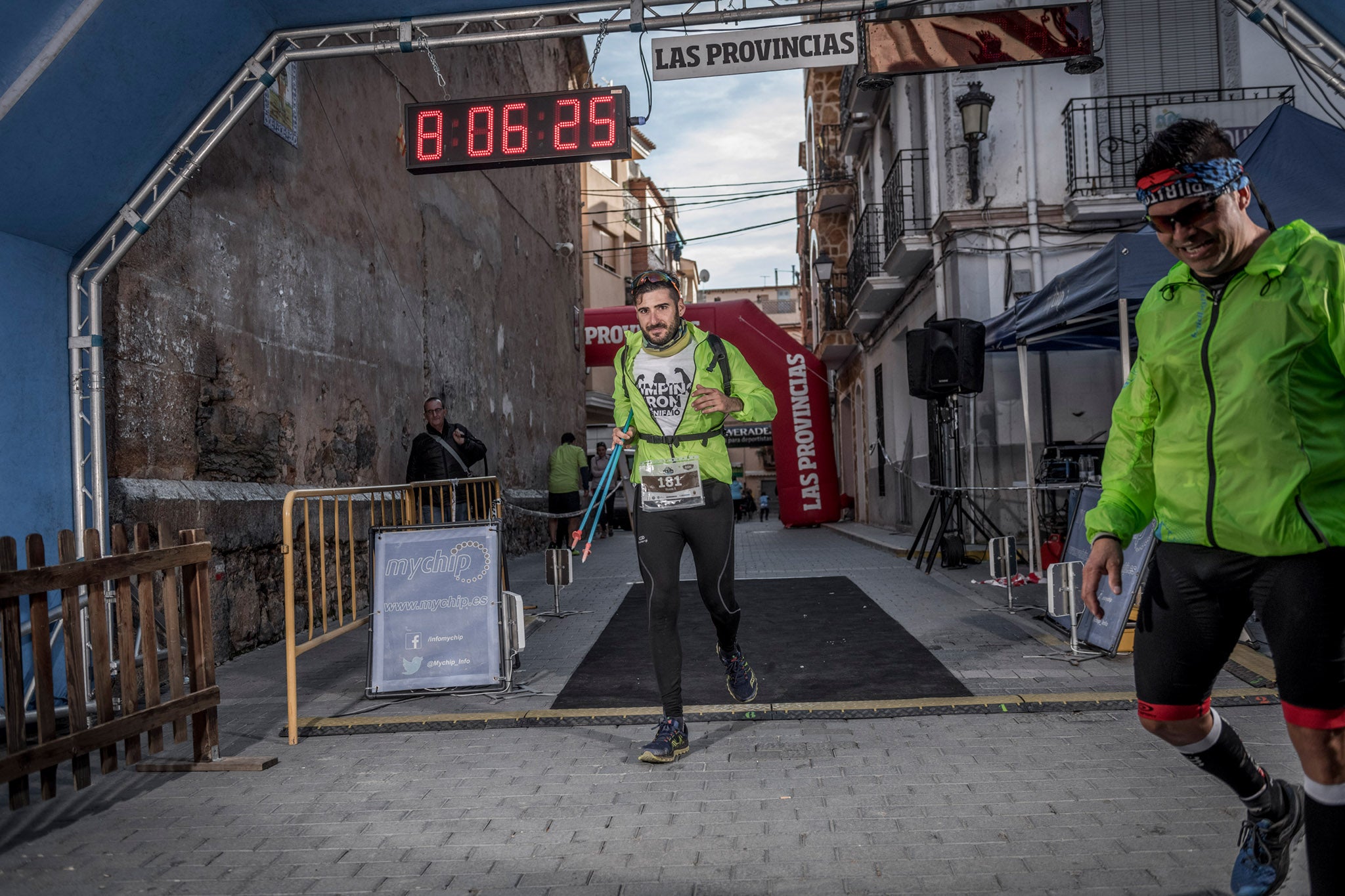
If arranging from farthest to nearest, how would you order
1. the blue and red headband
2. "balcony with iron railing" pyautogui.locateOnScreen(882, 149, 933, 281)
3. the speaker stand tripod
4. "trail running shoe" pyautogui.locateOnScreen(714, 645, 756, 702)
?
"balcony with iron railing" pyautogui.locateOnScreen(882, 149, 933, 281), the speaker stand tripod, "trail running shoe" pyautogui.locateOnScreen(714, 645, 756, 702), the blue and red headband

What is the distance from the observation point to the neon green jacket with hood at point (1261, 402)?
2.40 metres

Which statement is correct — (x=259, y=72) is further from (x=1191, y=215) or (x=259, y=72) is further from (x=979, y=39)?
(x=1191, y=215)

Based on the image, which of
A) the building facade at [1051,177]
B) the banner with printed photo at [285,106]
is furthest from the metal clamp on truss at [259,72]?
the building facade at [1051,177]

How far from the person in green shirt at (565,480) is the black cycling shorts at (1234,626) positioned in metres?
13.4

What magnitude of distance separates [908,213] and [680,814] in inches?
570

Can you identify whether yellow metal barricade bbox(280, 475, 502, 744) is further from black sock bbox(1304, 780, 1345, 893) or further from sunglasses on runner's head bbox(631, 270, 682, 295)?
black sock bbox(1304, 780, 1345, 893)

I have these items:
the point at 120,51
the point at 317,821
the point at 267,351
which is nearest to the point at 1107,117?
the point at 267,351

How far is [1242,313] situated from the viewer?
8.20 feet

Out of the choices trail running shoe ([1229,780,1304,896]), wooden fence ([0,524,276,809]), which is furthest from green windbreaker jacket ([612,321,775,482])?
trail running shoe ([1229,780,1304,896])

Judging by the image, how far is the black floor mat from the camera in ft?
18.5

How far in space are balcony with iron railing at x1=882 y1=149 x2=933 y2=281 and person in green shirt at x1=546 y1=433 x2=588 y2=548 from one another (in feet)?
19.2

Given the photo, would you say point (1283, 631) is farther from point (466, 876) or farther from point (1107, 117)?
point (1107, 117)

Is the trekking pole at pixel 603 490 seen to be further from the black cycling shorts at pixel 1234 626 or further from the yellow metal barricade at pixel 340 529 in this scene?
the black cycling shorts at pixel 1234 626

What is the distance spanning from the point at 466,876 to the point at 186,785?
1.83m
